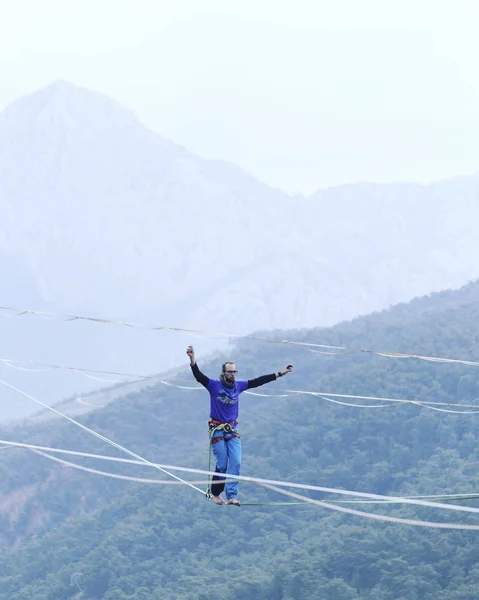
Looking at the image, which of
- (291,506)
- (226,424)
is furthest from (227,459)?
(291,506)

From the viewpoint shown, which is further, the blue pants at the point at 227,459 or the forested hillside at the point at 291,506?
the forested hillside at the point at 291,506

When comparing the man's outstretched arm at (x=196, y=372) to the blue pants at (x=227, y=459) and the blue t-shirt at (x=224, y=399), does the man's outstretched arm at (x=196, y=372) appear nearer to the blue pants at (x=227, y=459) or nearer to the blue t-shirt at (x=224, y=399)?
the blue t-shirt at (x=224, y=399)

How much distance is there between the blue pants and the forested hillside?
2652cm

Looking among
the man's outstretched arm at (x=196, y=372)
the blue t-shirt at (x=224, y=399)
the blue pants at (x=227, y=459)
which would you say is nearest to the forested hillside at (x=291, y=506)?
the blue pants at (x=227, y=459)

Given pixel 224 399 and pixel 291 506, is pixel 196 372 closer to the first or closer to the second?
pixel 224 399

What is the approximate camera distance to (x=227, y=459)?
1377 centimetres

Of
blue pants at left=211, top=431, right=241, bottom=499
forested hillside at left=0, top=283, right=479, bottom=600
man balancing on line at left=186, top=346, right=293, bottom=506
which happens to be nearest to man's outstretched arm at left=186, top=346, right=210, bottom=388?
man balancing on line at left=186, top=346, right=293, bottom=506

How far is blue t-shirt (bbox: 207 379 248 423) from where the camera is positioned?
43.6 feet

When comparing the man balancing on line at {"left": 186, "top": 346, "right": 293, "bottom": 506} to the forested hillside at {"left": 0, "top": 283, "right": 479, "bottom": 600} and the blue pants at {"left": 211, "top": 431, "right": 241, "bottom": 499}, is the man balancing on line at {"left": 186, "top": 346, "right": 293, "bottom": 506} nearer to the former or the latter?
the blue pants at {"left": 211, "top": 431, "right": 241, "bottom": 499}

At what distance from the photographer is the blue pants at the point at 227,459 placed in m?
13.6

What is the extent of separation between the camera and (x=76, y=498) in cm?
8331

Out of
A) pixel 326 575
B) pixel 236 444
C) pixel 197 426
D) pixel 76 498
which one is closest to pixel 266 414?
pixel 197 426

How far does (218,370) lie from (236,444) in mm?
80276

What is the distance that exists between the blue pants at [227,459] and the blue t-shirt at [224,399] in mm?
247
